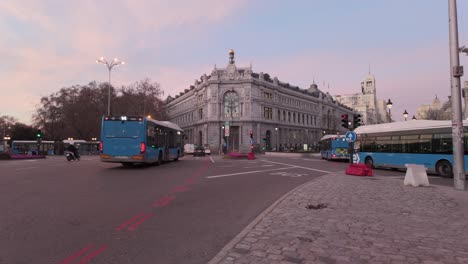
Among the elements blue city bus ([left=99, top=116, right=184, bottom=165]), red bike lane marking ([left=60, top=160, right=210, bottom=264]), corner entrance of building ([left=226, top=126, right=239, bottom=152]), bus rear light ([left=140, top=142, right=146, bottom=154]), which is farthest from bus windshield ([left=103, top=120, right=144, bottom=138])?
corner entrance of building ([left=226, top=126, right=239, bottom=152])

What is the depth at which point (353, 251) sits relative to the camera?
4.14m

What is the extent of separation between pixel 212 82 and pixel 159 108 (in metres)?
16.5

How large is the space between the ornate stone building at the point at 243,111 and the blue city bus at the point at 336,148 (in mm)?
33613

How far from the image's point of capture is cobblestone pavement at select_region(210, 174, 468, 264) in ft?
13.0

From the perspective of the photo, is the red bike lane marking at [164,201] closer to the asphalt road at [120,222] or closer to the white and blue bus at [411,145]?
the asphalt road at [120,222]

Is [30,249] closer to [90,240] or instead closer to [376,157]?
[90,240]

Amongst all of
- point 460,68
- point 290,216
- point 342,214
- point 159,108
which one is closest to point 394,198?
point 342,214

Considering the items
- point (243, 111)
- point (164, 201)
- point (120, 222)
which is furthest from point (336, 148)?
point (243, 111)

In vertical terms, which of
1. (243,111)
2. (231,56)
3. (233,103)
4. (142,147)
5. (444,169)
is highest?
(231,56)

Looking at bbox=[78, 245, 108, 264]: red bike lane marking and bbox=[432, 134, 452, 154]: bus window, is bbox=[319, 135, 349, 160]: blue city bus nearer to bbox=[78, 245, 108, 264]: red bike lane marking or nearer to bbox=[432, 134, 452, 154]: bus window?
bbox=[432, 134, 452, 154]: bus window

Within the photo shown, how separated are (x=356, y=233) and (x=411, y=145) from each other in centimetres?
1587

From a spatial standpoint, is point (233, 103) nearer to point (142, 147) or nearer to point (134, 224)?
point (142, 147)

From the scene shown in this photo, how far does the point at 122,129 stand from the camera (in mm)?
17203

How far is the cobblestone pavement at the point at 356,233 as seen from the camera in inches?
155
